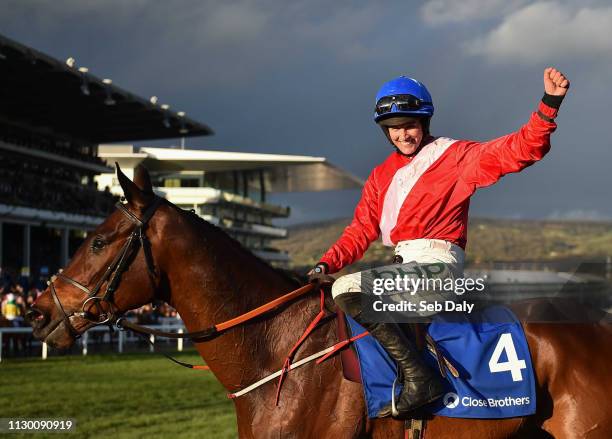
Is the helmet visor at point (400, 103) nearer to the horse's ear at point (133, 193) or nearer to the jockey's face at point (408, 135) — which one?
the jockey's face at point (408, 135)

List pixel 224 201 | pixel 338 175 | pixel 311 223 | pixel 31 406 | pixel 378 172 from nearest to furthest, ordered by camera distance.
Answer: pixel 378 172 → pixel 31 406 → pixel 224 201 → pixel 338 175 → pixel 311 223

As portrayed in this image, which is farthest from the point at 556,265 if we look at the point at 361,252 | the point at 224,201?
the point at 224,201

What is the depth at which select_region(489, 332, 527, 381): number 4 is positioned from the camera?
343 centimetres

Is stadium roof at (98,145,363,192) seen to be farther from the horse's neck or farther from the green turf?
the horse's neck

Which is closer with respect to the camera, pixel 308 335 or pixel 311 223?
pixel 308 335

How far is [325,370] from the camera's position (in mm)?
3381

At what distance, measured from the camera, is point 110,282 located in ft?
11.2

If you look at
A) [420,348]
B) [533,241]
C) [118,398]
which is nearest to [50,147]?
[118,398]

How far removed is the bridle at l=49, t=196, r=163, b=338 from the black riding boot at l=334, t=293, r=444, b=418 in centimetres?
109

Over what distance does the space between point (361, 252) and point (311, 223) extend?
74.7 metres

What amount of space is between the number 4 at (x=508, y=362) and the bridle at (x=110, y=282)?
5.28ft

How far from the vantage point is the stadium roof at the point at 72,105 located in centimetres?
3017

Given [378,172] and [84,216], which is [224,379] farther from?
[84,216]

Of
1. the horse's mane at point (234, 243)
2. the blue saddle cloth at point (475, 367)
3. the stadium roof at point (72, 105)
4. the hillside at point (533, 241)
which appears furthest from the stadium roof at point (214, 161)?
the blue saddle cloth at point (475, 367)
